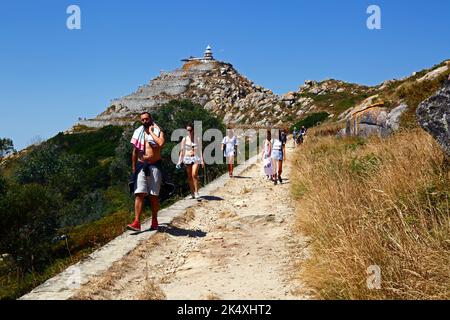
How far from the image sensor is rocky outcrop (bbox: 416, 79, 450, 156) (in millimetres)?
4508

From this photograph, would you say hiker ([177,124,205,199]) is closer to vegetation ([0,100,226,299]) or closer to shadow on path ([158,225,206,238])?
vegetation ([0,100,226,299])

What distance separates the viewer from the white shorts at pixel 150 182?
6.10 m

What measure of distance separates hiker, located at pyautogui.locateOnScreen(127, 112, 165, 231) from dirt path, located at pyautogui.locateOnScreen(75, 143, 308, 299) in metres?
0.63

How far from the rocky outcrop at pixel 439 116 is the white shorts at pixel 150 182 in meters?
3.41

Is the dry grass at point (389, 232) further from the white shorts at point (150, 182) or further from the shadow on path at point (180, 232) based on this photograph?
the white shorts at point (150, 182)

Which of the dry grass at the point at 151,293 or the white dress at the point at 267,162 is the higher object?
the white dress at the point at 267,162

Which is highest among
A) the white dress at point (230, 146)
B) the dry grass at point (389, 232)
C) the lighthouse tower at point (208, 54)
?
the lighthouse tower at point (208, 54)

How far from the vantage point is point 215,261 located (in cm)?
499

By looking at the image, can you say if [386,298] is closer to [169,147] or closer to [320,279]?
[320,279]

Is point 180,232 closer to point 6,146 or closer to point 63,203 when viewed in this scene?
point 63,203

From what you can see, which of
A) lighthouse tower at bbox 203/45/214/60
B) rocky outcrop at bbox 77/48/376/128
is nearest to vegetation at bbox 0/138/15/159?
rocky outcrop at bbox 77/48/376/128

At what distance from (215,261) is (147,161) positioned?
1827mm

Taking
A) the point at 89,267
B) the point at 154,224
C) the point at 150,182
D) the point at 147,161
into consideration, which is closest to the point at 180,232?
the point at 154,224

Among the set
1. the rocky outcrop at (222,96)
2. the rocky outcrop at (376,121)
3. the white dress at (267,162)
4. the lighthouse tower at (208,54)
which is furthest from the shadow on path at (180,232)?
the lighthouse tower at (208,54)
